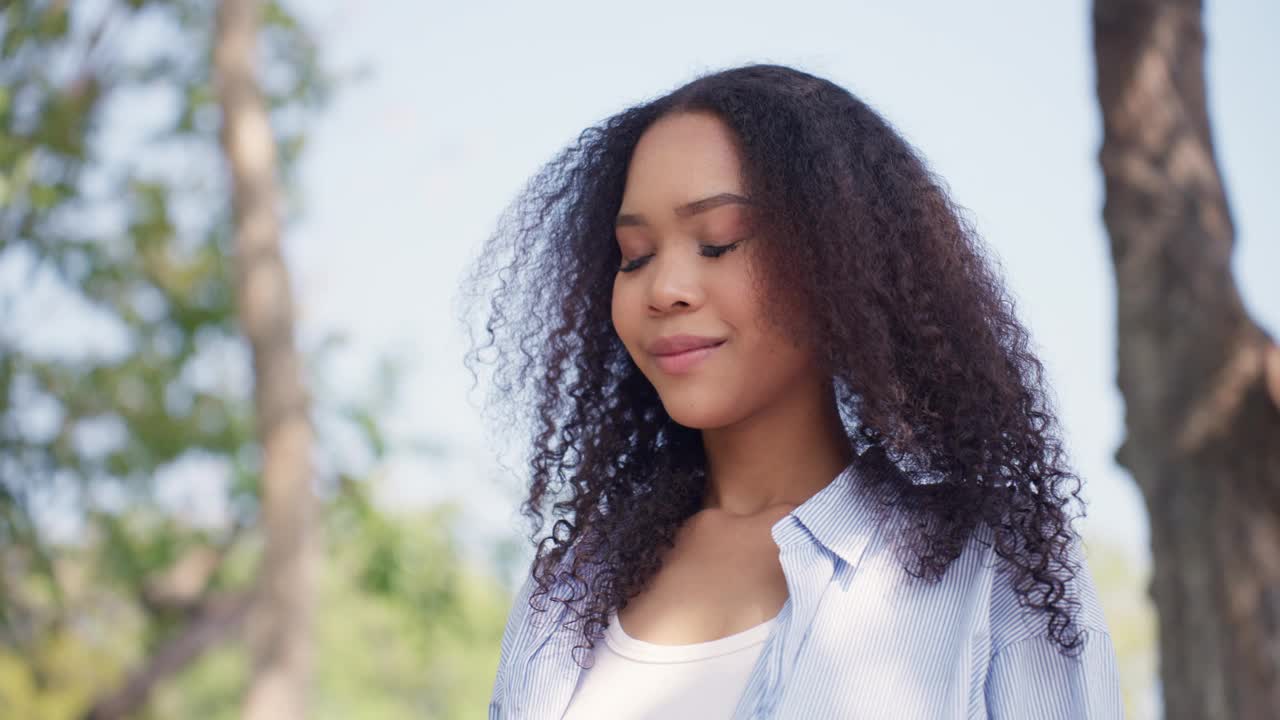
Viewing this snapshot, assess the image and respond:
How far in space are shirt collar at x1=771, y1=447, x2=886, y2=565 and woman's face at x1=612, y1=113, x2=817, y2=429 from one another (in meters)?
0.14

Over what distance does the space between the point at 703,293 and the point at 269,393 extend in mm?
5364

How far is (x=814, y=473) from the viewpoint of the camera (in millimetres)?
1809

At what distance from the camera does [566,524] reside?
2004mm

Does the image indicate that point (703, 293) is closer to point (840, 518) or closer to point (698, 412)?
point (698, 412)

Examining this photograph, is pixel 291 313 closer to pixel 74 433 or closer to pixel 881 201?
pixel 74 433

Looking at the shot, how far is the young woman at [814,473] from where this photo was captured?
61.3 inches

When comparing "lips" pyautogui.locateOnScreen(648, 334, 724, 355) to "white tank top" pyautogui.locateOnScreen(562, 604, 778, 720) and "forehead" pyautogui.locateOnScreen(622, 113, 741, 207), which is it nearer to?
"forehead" pyautogui.locateOnScreen(622, 113, 741, 207)

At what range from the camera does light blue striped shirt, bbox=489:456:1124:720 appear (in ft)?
4.98

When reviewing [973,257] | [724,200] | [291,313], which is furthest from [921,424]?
[291,313]

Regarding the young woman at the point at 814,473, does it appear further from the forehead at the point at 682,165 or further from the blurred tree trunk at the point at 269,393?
the blurred tree trunk at the point at 269,393

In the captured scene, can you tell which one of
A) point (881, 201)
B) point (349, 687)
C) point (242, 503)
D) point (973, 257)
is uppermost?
point (881, 201)

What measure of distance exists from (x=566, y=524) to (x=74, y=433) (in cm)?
743

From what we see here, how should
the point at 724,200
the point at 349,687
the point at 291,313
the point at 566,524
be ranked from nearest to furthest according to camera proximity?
the point at 724,200
the point at 566,524
the point at 291,313
the point at 349,687

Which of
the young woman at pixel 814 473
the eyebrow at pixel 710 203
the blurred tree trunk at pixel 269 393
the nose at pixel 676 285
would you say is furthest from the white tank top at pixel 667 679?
the blurred tree trunk at pixel 269 393
